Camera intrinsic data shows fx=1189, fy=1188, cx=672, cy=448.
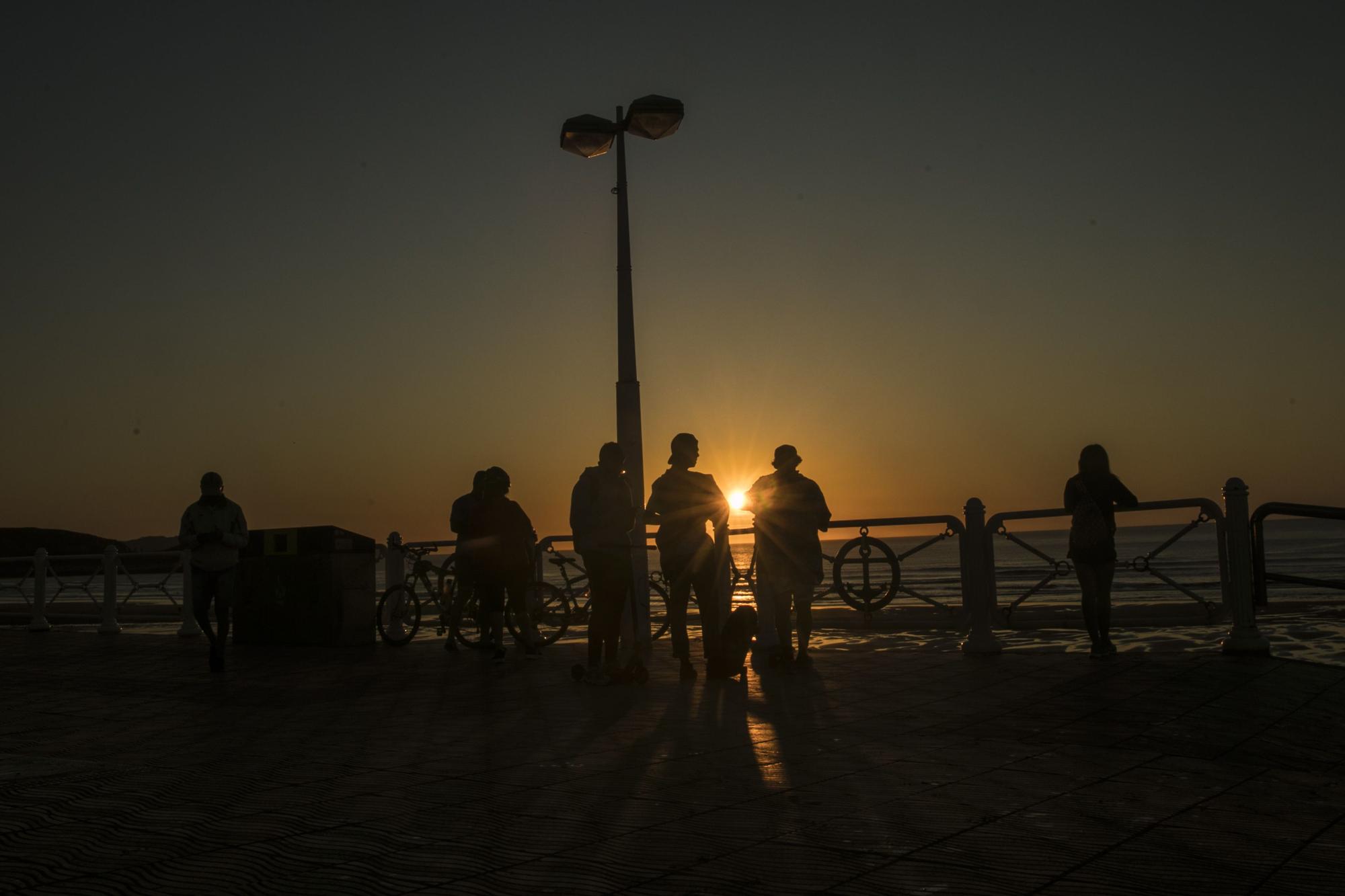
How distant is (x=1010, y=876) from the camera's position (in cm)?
341

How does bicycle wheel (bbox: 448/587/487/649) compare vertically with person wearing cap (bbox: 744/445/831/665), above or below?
below

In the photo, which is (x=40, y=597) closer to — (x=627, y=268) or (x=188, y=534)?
(x=188, y=534)

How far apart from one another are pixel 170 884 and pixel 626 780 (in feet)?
6.48

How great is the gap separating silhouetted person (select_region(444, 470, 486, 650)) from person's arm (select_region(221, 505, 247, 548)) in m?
1.96

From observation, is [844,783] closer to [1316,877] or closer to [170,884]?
[1316,877]

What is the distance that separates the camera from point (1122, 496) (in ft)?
31.8

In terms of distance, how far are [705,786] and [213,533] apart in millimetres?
7340

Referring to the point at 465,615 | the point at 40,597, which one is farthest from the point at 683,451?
the point at 40,597

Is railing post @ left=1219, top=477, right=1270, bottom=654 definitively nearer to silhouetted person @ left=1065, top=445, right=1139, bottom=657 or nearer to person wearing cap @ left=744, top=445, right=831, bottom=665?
silhouetted person @ left=1065, top=445, right=1139, bottom=657

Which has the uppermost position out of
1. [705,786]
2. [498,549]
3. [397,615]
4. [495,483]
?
[495,483]

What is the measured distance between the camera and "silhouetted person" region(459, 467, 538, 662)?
10.9 metres

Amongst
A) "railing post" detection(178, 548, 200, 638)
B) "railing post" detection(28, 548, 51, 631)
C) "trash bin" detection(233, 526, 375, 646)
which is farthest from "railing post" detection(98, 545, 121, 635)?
"trash bin" detection(233, 526, 375, 646)

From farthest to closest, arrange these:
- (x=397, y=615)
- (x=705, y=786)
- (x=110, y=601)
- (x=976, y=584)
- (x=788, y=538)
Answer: (x=110, y=601) → (x=397, y=615) → (x=976, y=584) → (x=788, y=538) → (x=705, y=786)

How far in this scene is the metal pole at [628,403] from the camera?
35.2 ft
